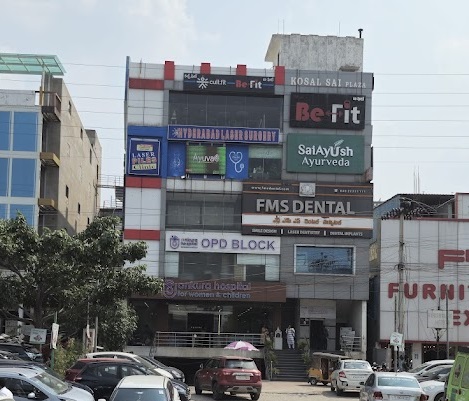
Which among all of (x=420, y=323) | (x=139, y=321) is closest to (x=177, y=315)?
(x=139, y=321)

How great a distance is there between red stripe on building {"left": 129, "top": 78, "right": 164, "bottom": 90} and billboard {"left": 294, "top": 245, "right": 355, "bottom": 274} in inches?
528

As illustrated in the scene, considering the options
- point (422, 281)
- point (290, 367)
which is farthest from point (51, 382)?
point (422, 281)

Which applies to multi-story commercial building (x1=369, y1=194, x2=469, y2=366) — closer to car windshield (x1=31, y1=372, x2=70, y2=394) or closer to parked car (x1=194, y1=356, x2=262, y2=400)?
parked car (x1=194, y1=356, x2=262, y2=400)

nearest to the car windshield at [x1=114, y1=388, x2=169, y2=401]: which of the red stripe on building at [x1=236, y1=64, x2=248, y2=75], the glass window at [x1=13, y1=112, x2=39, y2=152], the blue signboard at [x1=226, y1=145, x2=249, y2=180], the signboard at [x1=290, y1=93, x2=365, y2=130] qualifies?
the glass window at [x1=13, y1=112, x2=39, y2=152]

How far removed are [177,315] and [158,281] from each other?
23.0 metres

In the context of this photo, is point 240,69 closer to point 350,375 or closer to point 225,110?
point 225,110

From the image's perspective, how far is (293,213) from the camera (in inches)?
2217

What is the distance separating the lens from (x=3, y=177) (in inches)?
2072

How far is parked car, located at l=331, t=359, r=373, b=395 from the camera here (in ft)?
119

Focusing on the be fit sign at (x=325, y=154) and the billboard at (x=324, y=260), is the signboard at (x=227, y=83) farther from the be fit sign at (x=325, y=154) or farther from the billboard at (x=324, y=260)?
the billboard at (x=324, y=260)

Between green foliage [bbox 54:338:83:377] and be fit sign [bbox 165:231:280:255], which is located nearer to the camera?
green foliage [bbox 54:338:83:377]

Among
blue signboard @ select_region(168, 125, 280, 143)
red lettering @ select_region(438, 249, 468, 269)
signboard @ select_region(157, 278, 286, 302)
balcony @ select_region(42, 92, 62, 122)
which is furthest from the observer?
blue signboard @ select_region(168, 125, 280, 143)

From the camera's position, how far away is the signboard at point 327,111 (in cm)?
5719

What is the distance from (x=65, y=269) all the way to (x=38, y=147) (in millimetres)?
21567
